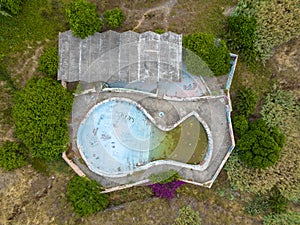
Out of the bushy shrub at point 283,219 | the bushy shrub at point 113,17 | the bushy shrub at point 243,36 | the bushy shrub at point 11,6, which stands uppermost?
the bushy shrub at point 11,6

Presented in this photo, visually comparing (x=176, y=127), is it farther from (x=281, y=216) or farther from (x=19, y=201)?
(x=19, y=201)

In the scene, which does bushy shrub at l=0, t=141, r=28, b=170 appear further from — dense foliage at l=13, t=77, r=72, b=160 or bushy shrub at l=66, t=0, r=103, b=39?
bushy shrub at l=66, t=0, r=103, b=39

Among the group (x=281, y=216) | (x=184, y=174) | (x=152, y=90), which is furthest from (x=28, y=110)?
(x=281, y=216)

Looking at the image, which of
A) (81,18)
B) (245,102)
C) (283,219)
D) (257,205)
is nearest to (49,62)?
(81,18)

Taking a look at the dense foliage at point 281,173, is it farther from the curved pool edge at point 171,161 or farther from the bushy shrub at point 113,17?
the bushy shrub at point 113,17

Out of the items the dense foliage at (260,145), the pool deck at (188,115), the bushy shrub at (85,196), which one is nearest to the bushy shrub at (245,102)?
the pool deck at (188,115)

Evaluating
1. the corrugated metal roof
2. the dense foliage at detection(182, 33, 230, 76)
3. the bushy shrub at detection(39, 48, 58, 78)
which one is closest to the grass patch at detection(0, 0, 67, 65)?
the bushy shrub at detection(39, 48, 58, 78)
